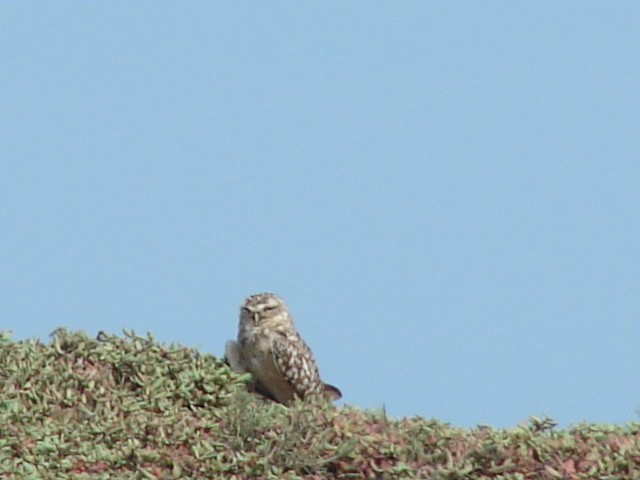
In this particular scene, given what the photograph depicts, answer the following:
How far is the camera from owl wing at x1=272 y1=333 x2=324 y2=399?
15.0 meters

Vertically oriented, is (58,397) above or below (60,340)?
below

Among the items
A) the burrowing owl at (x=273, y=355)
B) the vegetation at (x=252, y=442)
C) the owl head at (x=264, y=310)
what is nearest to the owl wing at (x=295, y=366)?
the burrowing owl at (x=273, y=355)

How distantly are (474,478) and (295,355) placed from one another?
13.7 ft

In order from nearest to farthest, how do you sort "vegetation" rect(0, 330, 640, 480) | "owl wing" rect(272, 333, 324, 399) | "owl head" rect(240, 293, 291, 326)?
"vegetation" rect(0, 330, 640, 480)
"owl wing" rect(272, 333, 324, 399)
"owl head" rect(240, 293, 291, 326)

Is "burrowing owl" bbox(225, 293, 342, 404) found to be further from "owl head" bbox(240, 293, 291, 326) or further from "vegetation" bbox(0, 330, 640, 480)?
"vegetation" bbox(0, 330, 640, 480)

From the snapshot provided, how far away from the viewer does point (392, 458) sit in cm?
1154

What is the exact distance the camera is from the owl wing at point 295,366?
15.0 metres

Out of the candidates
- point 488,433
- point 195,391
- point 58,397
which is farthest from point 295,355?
point 488,433

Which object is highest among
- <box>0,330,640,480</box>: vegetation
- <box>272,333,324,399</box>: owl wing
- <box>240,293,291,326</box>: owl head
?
<box>240,293,291,326</box>: owl head

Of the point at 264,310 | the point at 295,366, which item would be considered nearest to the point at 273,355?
the point at 295,366

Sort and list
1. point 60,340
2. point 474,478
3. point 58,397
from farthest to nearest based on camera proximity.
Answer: point 60,340
point 58,397
point 474,478

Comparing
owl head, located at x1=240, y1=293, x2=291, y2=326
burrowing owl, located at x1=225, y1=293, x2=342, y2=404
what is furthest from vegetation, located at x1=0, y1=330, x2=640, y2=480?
owl head, located at x1=240, y1=293, x2=291, y2=326

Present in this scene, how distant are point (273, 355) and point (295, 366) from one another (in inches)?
8.5

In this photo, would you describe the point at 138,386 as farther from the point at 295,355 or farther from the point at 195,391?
the point at 295,355
